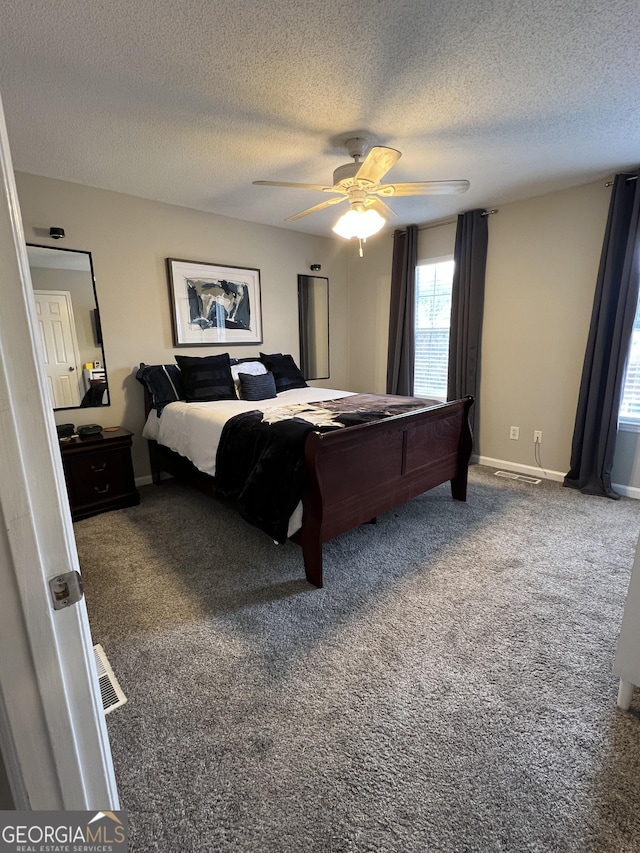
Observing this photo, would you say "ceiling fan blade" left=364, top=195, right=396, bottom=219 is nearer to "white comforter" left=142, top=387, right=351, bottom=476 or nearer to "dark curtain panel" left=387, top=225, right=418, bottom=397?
"white comforter" left=142, top=387, right=351, bottom=476

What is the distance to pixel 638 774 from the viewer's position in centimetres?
120

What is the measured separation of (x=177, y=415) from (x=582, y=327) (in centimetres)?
352

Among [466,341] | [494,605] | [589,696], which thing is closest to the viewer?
[589,696]

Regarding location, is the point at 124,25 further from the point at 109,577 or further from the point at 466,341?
the point at 466,341

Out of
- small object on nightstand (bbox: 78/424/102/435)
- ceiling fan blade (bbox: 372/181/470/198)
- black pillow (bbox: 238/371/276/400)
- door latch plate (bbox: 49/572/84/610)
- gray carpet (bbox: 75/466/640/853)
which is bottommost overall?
gray carpet (bbox: 75/466/640/853)

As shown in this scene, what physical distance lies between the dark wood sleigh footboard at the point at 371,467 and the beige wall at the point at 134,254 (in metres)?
2.30

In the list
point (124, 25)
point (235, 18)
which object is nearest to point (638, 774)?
point (235, 18)

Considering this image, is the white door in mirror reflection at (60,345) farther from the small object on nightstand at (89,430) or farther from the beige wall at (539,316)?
the beige wall at (539,316)

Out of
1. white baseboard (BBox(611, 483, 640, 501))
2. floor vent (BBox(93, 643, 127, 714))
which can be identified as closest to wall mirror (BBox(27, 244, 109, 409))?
floor vent (BBox(93, 643, 127, 714))

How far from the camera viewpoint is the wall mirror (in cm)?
295

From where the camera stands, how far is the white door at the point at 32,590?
1.74ft

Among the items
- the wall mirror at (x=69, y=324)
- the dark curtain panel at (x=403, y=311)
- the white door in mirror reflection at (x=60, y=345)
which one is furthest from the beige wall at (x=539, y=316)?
the white door in mirror reflection at (x=60, y=345)

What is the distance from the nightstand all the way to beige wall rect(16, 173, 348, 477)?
0.47 meters

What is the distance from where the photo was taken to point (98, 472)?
9.95 feet
